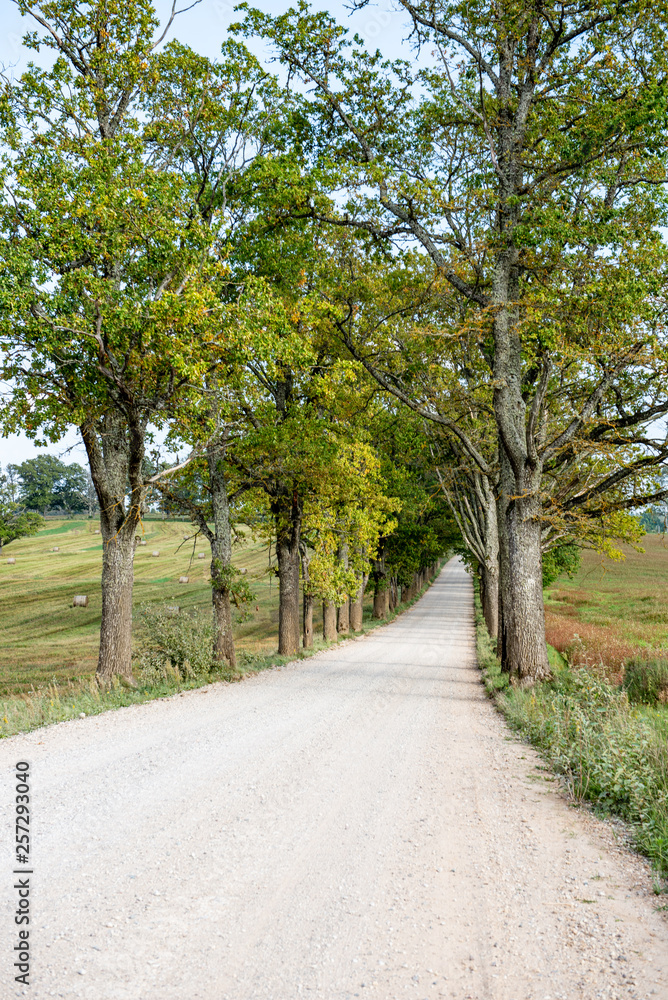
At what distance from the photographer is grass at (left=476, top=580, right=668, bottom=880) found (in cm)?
536

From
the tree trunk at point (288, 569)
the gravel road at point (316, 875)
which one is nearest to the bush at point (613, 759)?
the gravel road at point (316, 875)

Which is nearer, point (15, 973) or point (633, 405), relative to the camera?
point (15, 973)

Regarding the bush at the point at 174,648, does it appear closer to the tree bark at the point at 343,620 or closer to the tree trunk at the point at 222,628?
the tree trunk at the point at 222,628

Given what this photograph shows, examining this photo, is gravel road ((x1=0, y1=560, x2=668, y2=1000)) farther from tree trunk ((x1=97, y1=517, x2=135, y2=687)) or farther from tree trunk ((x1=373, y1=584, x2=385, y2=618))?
tree trunk ((x1=373, y1=584, x2=385, y2=618))

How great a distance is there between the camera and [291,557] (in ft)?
66.4

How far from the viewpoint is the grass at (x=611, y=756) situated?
17.6ft

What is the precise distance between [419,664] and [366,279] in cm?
1112

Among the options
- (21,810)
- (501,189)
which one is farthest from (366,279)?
(21,810)

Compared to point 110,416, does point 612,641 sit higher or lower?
lower

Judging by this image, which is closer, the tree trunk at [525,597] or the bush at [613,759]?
the bush at [613,759]

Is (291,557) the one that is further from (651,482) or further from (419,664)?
(651,482)

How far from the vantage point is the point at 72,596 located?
177ft

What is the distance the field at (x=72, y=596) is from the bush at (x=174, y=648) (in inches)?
78.4

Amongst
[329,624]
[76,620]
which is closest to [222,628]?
[329,624]
